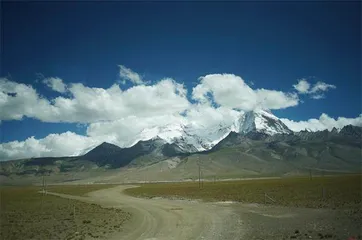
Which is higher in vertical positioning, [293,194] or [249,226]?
[249,226]

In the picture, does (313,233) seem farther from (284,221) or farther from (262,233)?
(284,221)

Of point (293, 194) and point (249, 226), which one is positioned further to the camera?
point (293, 194)

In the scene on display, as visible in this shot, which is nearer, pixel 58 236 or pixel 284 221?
pixel 58 236

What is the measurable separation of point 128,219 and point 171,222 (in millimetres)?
6528

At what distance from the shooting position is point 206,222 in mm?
35094

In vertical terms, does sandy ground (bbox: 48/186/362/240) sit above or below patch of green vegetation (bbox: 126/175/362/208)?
above

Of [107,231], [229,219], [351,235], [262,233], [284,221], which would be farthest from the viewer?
[229,219]

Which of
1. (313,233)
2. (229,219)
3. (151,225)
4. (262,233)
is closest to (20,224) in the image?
(151,225)

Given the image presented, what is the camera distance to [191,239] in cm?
2634

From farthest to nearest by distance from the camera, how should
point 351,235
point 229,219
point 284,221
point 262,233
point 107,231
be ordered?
1. point 229,219
2. point 284,221
3. point 107,231
4. point 262,233
5. point 351,235

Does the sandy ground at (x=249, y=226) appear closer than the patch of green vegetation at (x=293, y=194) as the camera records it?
Yes

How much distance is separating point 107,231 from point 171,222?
24.2 feet

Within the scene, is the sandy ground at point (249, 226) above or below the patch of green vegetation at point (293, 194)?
above

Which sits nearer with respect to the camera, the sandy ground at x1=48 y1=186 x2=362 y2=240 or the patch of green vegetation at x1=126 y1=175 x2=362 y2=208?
the sandy ground at x1=48 y1=186 x2=362 y2=240
